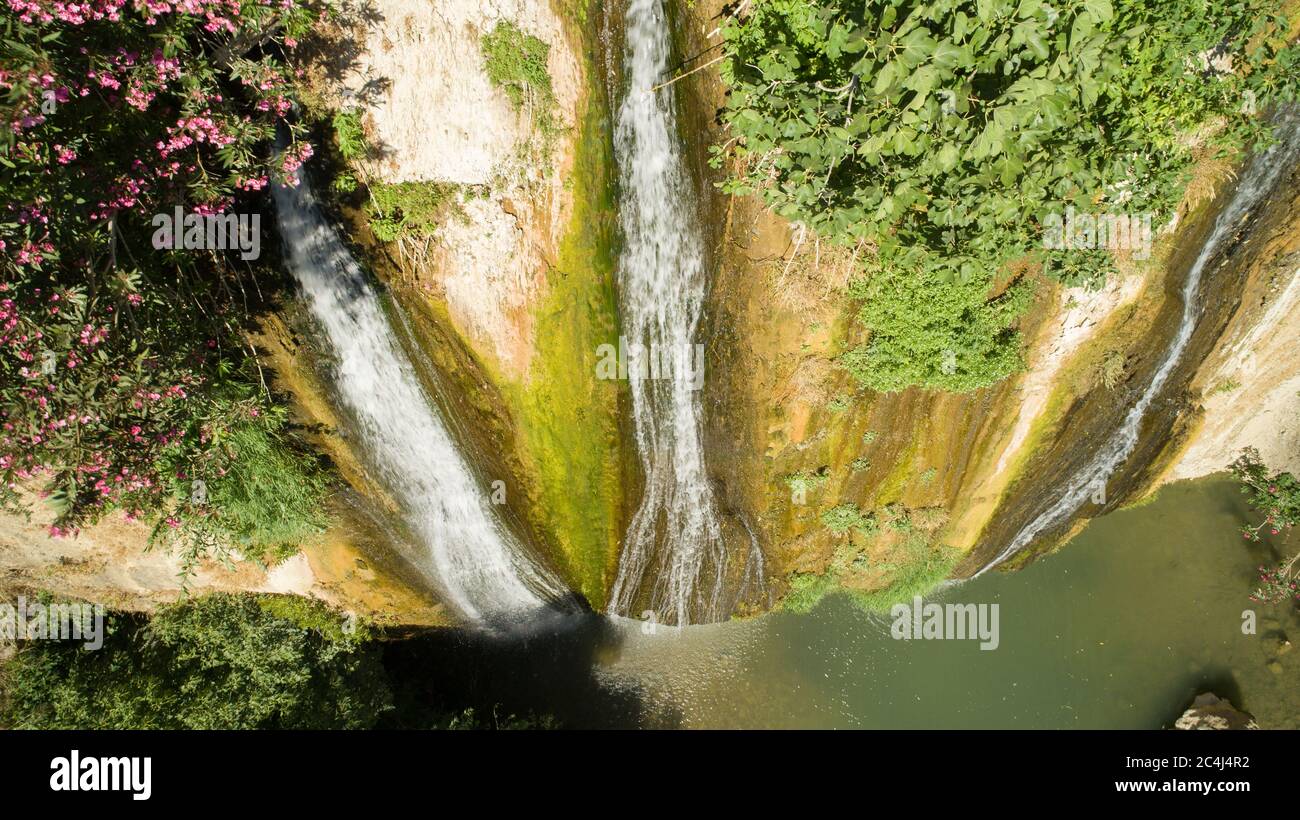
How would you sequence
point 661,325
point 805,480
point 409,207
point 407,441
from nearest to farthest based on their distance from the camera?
point 409,207
point 661,325
point 407,441
point 805,480

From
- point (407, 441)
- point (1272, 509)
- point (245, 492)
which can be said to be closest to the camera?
point (245, 492)

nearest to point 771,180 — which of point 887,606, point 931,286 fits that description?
point 931,286

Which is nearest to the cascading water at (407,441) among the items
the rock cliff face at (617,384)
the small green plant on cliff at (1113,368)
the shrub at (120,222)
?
the rock cliff face at (617,384)

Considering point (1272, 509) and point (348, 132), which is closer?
point (348, 132)

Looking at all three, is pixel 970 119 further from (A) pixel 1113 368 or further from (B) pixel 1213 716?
(B) pixel 1213 716

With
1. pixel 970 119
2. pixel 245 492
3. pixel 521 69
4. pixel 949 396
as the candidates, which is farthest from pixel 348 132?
pixel 949 396

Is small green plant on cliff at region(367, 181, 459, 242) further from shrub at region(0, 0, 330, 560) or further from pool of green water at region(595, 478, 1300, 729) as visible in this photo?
pool of green water at region(595, 478, 1300, 729)
